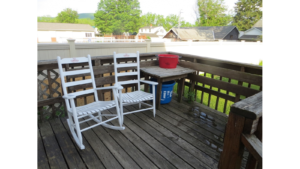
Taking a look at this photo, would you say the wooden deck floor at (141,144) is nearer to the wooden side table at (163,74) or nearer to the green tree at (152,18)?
the wooden side table at (163,74)

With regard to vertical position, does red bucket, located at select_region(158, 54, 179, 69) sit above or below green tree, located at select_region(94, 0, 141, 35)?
below

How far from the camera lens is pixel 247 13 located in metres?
36.0

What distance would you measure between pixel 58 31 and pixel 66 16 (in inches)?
922

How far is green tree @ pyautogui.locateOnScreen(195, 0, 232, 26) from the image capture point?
36625 millimetres

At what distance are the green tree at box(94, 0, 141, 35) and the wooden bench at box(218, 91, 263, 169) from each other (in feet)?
147

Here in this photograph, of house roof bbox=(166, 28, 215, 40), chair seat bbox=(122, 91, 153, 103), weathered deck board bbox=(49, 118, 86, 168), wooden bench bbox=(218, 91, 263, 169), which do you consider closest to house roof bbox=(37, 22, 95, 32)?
house roof bbox=(166, 28, 215, 40)

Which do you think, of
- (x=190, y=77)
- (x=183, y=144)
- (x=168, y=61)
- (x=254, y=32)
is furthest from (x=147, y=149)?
(x=254, y=32)

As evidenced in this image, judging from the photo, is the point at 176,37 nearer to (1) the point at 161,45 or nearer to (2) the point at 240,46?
(2) the point at 240,46

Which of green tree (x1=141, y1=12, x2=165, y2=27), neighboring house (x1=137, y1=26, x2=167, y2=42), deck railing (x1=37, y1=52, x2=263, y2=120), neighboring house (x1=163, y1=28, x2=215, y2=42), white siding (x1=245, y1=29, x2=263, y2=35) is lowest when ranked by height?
deck railing (x1=37, y1=52, x2=263, y2=120)

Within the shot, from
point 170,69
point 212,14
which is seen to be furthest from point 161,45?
point 212,14

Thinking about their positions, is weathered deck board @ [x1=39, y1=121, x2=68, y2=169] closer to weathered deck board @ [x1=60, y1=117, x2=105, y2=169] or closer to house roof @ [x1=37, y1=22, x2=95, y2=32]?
weathered deck board @ [x1=60, y1=117, x2=105, y2=169]

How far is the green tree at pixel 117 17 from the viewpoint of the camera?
43.4 meters

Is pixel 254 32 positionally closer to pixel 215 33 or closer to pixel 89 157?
pixel 215 33

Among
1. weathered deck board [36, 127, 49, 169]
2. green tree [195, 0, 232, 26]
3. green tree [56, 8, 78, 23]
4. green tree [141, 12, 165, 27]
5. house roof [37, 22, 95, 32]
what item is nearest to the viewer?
weathered deck board [36, 127, 49, 169]
